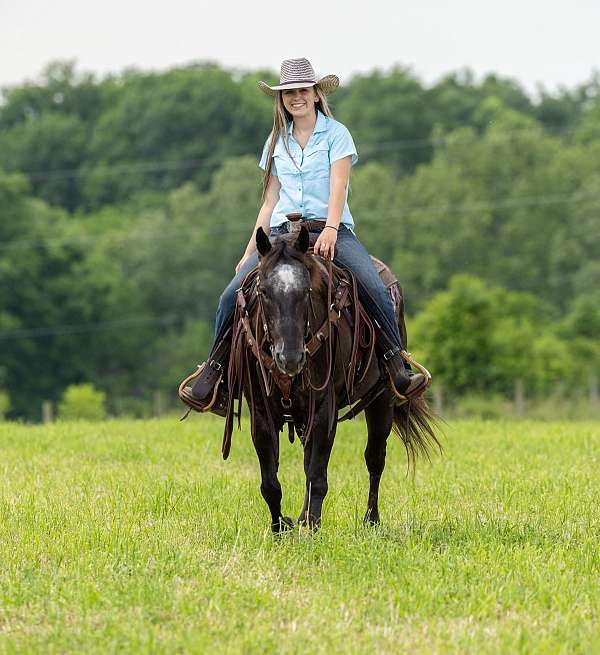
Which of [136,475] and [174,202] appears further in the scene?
[174,202]

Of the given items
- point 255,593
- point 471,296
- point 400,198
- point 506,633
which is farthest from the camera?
point 400,198

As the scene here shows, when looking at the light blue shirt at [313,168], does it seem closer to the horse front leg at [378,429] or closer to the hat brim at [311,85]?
the hat brim at [311,85]

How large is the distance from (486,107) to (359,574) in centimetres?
9569

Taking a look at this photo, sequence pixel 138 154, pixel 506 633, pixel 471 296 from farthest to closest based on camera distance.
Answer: pixel 138 154 → pixel 471 296 → pixel 506 633

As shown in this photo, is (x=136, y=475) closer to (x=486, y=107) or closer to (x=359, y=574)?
(x=359, y=574)

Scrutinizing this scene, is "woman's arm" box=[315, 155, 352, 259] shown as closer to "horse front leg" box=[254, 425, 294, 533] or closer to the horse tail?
"horse front leg" box=[254, 425, 294, 533]

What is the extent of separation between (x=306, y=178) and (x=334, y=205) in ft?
1.24

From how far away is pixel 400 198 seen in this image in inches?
3216

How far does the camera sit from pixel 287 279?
8.41 meters

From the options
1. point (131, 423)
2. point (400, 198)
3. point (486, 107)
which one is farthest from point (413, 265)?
point (131, 423)

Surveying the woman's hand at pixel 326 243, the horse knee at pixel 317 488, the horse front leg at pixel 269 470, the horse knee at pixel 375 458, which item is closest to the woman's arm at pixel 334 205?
the woman's hand at pixel 326 243

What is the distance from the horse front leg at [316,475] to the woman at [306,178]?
89cm

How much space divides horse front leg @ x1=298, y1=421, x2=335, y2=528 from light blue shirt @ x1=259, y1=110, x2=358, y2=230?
1.56 meters

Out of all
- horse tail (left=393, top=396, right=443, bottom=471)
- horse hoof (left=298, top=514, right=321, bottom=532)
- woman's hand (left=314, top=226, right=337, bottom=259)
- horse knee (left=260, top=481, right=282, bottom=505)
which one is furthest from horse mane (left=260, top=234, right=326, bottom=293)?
horse tail (left=393, top=396, right=443, bottom=471)
